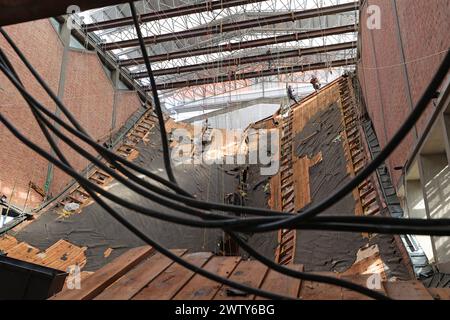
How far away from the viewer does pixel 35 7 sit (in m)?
1.57

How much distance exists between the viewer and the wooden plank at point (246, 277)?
84.4 inches

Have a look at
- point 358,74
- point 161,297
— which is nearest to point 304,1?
point 358,74

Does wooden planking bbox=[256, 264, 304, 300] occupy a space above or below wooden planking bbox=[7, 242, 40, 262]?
below

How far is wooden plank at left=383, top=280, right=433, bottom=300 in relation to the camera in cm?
200

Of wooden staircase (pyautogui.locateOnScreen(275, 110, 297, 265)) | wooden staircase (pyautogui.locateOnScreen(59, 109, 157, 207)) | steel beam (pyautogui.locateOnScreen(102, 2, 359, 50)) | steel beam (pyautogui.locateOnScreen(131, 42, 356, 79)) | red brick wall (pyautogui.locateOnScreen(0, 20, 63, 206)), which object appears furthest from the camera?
steel beam (pyautogui.locateOnScreen(131, 42, 356, 79))

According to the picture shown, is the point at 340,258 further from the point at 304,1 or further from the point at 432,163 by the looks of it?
the point at 304,1

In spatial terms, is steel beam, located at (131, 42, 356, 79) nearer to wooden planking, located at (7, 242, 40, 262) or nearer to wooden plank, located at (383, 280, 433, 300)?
wooden planking, located at (7, 242, 40, 262)

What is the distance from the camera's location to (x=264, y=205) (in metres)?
8.66

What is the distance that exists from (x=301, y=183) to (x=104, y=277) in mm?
6361

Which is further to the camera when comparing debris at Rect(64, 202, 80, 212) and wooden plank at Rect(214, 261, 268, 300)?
debris at Rect(64, 202, 80, 212)

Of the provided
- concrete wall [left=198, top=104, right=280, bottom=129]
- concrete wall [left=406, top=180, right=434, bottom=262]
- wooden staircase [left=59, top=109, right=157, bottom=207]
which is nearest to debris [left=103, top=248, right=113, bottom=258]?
wooden staircase [left=59, top=109, right=157, bottom=207]

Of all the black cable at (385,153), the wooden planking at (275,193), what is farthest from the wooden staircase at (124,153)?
→ the black cable at (385,153)

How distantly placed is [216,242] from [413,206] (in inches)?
135

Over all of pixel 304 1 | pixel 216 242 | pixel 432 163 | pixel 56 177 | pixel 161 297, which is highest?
pixel 304 1
